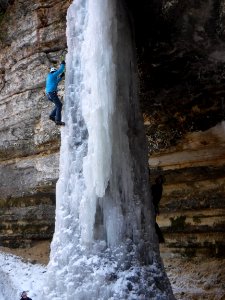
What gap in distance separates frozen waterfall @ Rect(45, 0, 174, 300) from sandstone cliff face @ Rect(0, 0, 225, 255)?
943 mm

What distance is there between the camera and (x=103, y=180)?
15.1ft

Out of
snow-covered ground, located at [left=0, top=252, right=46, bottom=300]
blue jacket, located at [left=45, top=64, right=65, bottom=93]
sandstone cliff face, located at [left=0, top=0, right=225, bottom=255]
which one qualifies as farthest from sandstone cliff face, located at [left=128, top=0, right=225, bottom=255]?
snow-covered ground, located at [left=0, top=252, right=46, bottom=300]

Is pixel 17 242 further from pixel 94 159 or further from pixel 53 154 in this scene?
pixel 94 159

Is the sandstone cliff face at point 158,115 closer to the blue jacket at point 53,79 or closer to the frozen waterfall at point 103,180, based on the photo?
the frozen waterfall at point 103,180

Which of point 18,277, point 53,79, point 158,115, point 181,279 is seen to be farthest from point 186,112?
point 18,277

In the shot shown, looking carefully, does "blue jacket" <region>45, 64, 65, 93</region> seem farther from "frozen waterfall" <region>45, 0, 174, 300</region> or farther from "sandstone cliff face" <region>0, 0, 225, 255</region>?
"sandstone cliff face" <region>0, 0, 225, 255</region>

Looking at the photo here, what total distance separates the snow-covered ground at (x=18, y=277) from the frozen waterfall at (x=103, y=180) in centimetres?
358

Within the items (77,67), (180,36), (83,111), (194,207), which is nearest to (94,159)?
(83,111)

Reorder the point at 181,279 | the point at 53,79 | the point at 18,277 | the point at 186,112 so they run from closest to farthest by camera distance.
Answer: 1. the point at 53,79
2. the point at 186,112
3. the point at 181,279
4. the point at 18,277

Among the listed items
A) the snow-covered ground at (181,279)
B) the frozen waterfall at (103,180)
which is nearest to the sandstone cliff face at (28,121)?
the snow-covered ground at (181,279)

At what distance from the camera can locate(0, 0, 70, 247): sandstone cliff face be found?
847 cm

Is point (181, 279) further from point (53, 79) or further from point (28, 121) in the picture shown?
point (28, 121)

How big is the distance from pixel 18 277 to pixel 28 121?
3.21m

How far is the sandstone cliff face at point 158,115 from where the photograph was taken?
598cm
